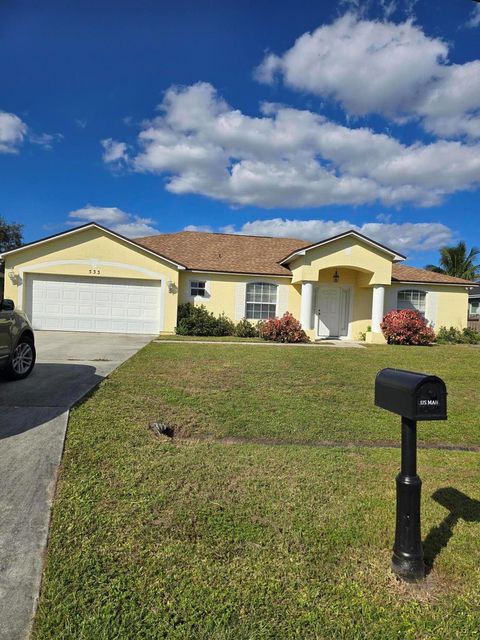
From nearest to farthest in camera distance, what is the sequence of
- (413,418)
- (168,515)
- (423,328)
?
(413,418)
(168,515)
(423,328)

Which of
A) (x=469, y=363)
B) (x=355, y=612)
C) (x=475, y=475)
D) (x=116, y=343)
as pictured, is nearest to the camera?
(x=355, y=612)

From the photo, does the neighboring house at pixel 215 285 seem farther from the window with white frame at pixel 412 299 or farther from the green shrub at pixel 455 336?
the green shrub at pixel 455 336

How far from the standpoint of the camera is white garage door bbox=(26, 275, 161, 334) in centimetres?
1677

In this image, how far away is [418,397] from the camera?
2.52m

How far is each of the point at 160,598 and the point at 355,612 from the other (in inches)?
44.0

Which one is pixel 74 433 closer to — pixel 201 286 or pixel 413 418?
pixel 413 418

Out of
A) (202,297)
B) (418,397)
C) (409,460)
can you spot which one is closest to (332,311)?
(202,297)

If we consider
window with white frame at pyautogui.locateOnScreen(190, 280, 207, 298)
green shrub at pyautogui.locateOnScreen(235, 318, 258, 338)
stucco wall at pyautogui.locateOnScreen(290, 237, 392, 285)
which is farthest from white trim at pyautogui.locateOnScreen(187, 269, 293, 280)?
green shrub at pyautogui.locateOnScreen(235, 318, 258, 338)

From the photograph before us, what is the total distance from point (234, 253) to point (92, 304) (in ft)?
23.7

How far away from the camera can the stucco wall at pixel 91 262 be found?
1656 cm

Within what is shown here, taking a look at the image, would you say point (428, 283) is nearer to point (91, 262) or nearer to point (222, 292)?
point (222, 292)

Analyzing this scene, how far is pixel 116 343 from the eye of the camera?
521 inches

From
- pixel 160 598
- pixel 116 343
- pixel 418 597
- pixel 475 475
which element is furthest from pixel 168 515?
pixel 116 343

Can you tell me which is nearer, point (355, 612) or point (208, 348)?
point (355, 612)
